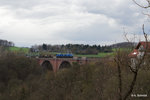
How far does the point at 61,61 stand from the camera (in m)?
44.8

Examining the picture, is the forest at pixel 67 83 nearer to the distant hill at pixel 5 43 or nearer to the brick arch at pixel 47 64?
the brick arch at pixel 47 64

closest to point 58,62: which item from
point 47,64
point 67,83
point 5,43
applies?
point 47,64

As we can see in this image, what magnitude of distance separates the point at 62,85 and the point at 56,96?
3.36 meters

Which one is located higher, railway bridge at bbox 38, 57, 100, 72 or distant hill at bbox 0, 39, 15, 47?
distant hill at bbox 0, 39, 15, 47

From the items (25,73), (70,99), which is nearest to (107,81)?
(70,99)

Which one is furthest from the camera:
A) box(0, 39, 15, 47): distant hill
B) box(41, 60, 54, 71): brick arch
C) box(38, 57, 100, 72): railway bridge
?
Answer: box(0, 39, 15, 47): distant hill

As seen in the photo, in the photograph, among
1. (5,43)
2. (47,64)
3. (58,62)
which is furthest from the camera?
(5,43)

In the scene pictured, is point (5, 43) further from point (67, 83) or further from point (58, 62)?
point (67, 83)

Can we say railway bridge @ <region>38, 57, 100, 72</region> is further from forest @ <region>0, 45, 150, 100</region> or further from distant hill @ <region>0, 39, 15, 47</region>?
distant hill @ <region>0, 39, 15, 47</region>

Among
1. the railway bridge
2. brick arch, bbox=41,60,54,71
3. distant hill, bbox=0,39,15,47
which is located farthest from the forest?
distant hill, bbox=0,39,15,47

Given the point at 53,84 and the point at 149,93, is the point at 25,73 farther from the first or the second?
the point at 149,93

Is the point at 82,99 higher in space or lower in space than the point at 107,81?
lower

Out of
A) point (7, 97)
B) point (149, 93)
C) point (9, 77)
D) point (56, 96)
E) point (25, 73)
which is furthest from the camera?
point (25, 73)

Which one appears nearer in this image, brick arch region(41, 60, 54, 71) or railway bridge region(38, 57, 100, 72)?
railway bridge region(38, 57, 100, 72)
